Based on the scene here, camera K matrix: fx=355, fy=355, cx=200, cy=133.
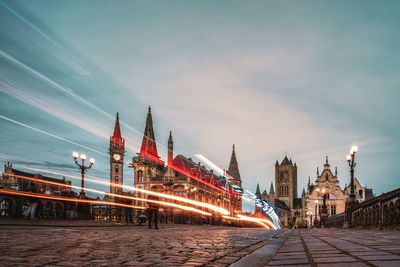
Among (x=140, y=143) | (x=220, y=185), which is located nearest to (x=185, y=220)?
(x=220, y=185)

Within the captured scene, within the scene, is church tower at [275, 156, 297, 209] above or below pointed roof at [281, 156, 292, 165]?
below

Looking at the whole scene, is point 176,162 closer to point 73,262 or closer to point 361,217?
point 361,217

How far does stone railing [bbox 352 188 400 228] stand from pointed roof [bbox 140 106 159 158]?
231 feet

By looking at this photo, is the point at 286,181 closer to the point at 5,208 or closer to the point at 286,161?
the point at 286,161

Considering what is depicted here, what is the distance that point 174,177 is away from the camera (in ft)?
219

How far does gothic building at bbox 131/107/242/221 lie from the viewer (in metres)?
65.9

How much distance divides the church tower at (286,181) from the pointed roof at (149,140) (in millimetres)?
84438

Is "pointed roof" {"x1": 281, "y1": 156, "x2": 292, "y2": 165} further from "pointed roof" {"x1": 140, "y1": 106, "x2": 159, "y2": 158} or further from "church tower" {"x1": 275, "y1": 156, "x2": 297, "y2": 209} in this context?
"pointed roof" {"x1": 140, "y1": 106, "x2": 159, "y2": 158}

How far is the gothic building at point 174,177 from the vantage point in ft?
216

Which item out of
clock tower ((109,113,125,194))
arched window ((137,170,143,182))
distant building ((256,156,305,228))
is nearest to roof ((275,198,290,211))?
distant building ((256,156,305,228))

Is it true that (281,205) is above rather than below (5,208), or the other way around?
below

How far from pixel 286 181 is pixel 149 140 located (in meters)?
88.4

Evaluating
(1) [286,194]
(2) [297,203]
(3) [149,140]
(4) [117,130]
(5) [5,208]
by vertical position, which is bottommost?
(2) [297,203]

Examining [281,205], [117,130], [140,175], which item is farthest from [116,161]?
[281,205]
